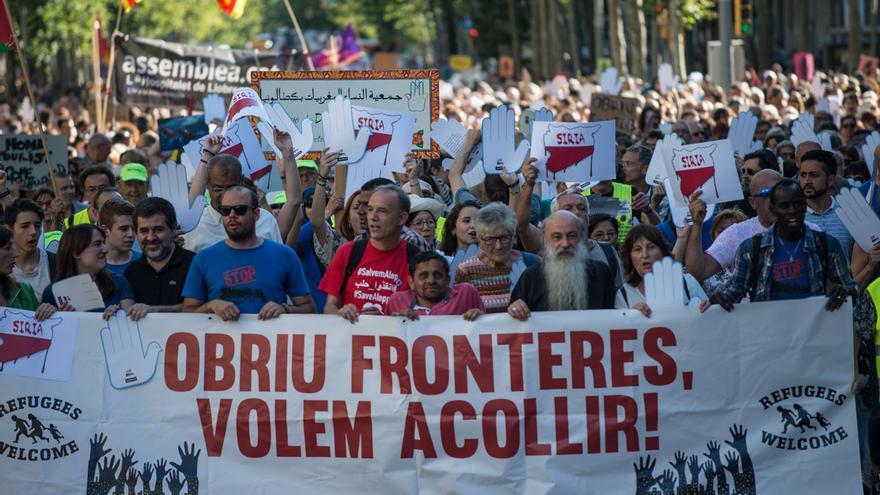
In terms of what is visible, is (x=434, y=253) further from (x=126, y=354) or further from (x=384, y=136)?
(x=384, y=136)

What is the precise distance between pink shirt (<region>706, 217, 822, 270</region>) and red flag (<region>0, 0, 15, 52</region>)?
20.2 feet

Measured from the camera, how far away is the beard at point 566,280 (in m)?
7.39

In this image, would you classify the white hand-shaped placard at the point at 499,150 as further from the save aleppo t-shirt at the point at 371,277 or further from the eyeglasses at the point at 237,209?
the eyeglasses at the point at 237,209

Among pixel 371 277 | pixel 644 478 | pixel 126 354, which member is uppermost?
pixel 371 277

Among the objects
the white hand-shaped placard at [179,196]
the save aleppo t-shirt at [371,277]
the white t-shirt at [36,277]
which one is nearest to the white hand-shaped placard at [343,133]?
the white hand-shaped placard at [179,196]

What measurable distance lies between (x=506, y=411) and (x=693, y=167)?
270cm

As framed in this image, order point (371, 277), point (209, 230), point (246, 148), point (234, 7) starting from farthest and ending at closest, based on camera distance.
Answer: point (234, 7)
point (246, 148)
point (209, 230)
point (371, 277)

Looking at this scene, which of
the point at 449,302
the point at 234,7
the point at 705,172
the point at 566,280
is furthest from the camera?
the point at 234,7

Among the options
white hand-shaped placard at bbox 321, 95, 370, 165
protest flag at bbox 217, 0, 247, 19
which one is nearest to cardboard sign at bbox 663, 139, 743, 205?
white hand-shaped placard at bbox 321, 95, 370, 165

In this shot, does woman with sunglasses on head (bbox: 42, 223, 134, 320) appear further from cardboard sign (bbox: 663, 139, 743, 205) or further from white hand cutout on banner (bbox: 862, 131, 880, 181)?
white hand cutout on banner (bbox: 862, 131, 880, 181)

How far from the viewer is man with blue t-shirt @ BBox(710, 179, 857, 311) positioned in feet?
24.9

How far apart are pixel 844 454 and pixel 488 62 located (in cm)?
5677

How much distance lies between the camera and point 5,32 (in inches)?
505

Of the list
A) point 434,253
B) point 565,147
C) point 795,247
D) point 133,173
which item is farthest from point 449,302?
point 133,173
